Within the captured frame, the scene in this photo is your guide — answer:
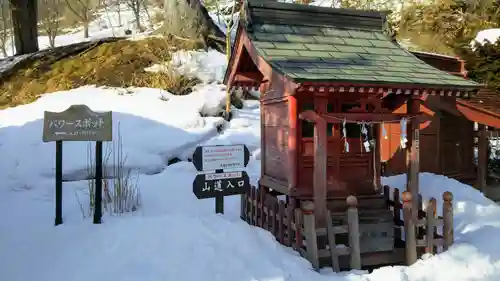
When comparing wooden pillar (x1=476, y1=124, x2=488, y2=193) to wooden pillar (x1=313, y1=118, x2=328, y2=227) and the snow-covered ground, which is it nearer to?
the snow-covered ground

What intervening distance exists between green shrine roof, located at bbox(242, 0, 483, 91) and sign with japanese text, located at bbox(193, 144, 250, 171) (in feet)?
5.56

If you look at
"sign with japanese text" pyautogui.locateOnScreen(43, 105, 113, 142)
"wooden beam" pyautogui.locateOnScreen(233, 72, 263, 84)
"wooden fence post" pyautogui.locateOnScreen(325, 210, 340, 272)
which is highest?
"wooden beam" pyautogui.locateOnScreen(233, 72, 263, 84)

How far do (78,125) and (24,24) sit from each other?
1272 cm

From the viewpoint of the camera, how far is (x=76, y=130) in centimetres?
664

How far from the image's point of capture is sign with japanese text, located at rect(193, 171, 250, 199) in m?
6.42

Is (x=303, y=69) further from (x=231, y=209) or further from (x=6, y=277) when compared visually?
(x=6, y=277)

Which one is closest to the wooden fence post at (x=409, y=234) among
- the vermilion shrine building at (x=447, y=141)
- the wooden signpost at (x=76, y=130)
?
the wooden signpost at (x=76, y=130)

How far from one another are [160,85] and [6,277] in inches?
364

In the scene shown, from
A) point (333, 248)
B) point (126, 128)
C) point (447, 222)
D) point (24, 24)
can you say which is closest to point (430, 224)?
point (447, 222)

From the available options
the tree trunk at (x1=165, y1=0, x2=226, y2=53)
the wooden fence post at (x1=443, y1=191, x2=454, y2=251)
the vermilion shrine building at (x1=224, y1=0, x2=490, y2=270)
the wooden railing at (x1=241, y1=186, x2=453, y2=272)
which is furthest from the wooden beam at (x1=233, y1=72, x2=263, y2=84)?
the tree trunk at (x1=165, y1=0, x2=226, y2=53)

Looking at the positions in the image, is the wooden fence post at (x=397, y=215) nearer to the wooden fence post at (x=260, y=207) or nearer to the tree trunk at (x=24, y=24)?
the wooden fence post at (x=260, y=207)

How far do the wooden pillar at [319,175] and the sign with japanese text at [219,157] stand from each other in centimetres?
151

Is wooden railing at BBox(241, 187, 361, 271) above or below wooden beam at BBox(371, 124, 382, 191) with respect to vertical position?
below

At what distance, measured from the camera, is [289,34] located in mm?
6652
